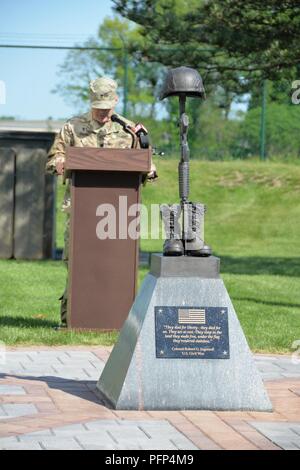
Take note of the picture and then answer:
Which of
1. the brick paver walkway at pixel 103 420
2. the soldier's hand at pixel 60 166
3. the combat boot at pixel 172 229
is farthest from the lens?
the soldier's hand at pixel 60 166

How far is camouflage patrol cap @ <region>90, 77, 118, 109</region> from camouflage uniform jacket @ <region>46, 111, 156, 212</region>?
25 cm

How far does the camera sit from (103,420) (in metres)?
6.44

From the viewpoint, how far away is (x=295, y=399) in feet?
24.1

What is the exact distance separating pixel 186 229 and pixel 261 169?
23.7m

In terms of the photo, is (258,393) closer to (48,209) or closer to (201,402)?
(201,402)

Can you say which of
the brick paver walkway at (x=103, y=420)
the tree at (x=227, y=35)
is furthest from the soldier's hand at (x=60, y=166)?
the tree at (x=227, y=35)

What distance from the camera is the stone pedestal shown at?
684cm

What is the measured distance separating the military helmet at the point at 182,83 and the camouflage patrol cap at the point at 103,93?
97.6 inches

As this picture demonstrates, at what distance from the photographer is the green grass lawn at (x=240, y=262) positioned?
34.1 ft

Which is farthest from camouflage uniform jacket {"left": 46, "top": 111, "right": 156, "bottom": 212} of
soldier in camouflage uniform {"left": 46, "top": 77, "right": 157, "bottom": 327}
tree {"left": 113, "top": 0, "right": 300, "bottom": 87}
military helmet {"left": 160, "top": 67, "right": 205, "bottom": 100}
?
tree {"left": 113, "top": 0, "right": 300, "bottom": 87}

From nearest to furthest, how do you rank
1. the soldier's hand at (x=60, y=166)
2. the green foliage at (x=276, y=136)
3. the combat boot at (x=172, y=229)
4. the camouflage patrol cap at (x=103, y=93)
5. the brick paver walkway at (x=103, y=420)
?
1. the brick paver walkway at (x=103, y=420)
2. the combat boot at (x=172, y=229)
3. the camouflage patrol cap at (x=103, y=93)
4. the soldier's hand at (x=60, y=166)
5. the green foliage at (x=276, y=136)

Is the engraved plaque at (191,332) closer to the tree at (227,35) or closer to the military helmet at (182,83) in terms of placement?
the military helmet at (182,83)

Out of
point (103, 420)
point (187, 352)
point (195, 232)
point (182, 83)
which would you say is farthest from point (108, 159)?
point (103, 420)

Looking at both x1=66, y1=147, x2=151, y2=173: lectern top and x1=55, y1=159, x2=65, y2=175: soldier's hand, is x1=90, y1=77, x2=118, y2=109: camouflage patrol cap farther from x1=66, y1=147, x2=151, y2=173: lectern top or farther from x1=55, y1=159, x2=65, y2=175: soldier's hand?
x1=55, y1=159, x2=65, y2=175: soldier's hand
